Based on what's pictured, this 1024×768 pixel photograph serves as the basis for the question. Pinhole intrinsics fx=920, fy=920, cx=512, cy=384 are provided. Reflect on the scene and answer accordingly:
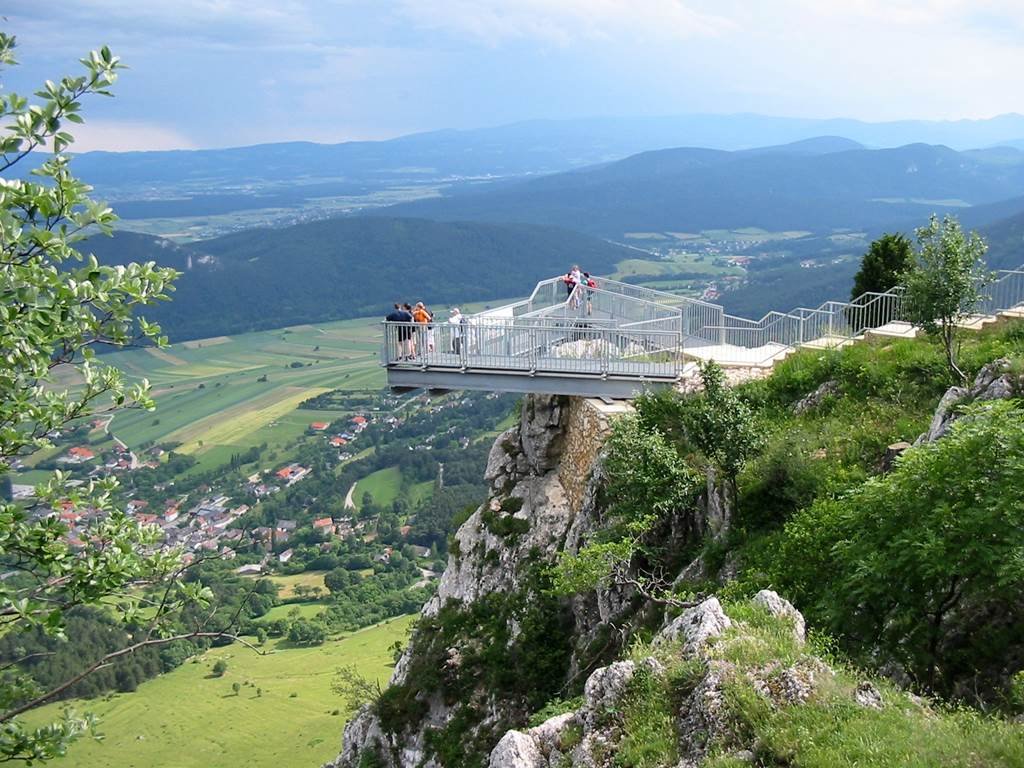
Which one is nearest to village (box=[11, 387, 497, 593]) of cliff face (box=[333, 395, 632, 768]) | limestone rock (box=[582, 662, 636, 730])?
cliff face (box=[333, 395, 632, 768])

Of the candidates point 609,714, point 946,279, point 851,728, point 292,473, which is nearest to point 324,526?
point 292,473

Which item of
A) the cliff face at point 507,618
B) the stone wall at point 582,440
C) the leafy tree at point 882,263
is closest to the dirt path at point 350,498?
the leafy tree at point 882,263

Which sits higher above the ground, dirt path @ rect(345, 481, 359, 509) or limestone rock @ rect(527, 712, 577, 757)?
limestone rock @ rect(527, 712, 577, 757)

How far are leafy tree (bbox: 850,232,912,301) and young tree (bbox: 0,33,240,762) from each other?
23661 mm

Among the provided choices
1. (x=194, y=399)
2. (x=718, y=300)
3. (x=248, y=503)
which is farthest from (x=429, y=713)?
(x=194, y=399)

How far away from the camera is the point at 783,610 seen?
9.16m

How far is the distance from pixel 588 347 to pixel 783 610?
12.3m

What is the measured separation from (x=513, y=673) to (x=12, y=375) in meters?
12.9

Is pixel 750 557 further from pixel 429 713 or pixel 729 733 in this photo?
pixel 429 713

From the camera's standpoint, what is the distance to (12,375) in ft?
21.7

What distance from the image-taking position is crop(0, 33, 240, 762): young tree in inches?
253

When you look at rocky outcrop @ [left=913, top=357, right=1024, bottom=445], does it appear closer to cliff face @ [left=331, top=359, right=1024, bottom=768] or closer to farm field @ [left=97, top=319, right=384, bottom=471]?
cliff face @ [left=331, top=359, right=1024, bottom=768]

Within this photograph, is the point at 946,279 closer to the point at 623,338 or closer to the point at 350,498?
the point at 623,338

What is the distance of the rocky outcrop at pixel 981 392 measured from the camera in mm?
12130
